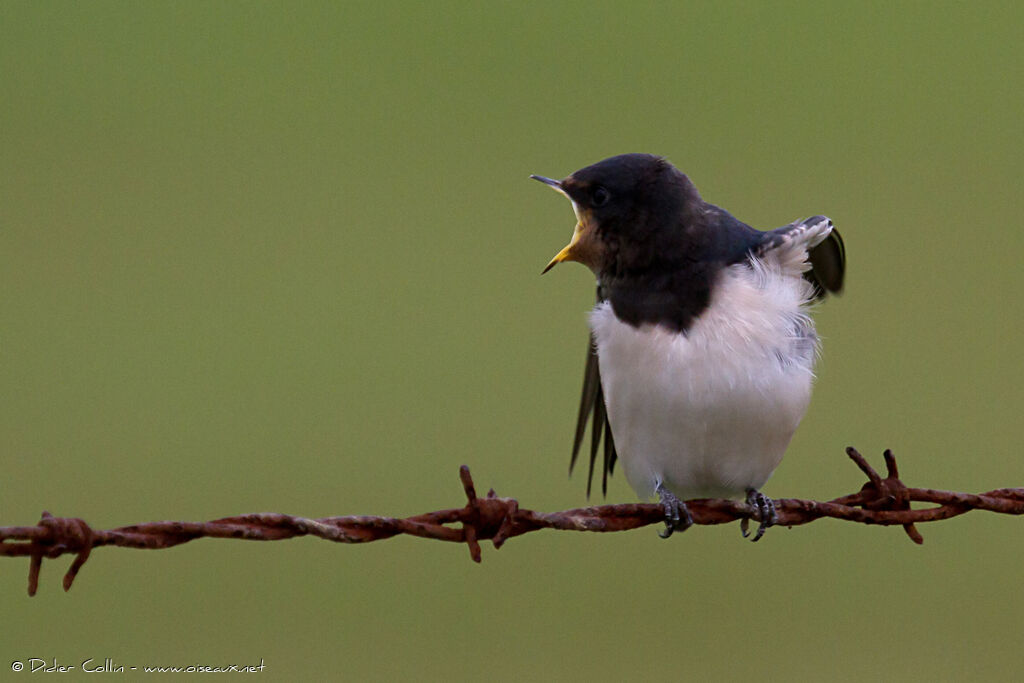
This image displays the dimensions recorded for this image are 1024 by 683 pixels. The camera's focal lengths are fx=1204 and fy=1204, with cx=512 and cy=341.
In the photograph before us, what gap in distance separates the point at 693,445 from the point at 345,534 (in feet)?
4.39

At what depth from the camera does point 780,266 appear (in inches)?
127

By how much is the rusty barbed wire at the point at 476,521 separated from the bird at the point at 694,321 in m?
0.26

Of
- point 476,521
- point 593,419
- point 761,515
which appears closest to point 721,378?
point 761,515

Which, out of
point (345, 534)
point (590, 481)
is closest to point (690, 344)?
point (590, 481)

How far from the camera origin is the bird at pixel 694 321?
3.09 m

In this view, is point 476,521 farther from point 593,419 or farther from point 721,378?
point 593,419

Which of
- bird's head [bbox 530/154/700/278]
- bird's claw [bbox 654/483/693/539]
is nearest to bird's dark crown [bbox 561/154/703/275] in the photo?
bird's head [bbox 530/154/700/278]

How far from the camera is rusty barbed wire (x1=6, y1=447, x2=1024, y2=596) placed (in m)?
1.94

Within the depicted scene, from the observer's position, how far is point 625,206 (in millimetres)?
3215

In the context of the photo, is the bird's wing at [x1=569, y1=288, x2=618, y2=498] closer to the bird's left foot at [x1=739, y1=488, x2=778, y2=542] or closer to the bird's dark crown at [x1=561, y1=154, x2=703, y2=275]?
the bird's dark crown at [x1=561, y1=154, x2=703, y2=275]

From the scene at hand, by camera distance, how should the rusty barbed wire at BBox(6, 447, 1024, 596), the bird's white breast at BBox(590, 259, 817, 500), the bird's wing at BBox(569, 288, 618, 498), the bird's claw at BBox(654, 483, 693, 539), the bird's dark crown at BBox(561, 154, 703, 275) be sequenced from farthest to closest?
1. the bird's wing at BBox(569, 288, 618, 498)
2. the bird's dark crown at BBox(561, 154, 703, 275)
3. the bird's white breast at BBox(590, 259, 817, 500)
4. the bird's claw at BBox(654, 483, 693, 539)
5. the rusty barbed wire at BBox(6, 447, 1024, 596)

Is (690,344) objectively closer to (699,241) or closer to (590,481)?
(699,241)

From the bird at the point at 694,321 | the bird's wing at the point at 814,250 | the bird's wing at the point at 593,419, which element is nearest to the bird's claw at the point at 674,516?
the bird at the point at 694,321

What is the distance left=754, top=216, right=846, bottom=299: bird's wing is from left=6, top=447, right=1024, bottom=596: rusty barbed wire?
0.65 metres
